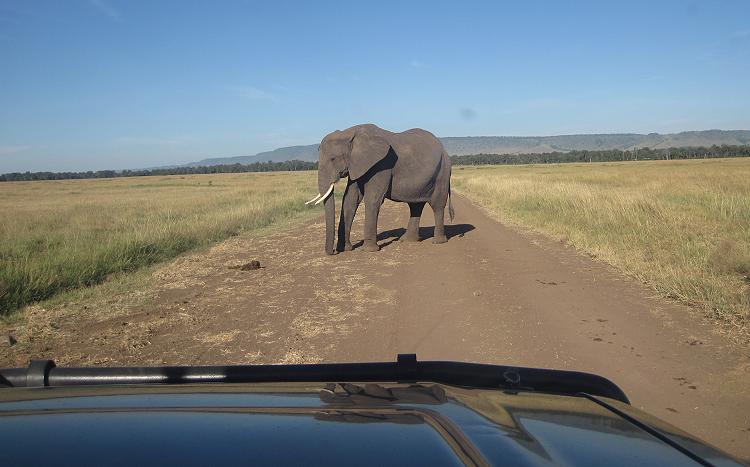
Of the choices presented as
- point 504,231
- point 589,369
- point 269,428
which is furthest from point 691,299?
point 504,231

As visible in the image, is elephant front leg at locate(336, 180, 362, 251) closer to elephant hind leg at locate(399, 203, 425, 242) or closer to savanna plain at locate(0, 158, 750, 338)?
elephant hind leg at locate(399, 203, 425, 242)

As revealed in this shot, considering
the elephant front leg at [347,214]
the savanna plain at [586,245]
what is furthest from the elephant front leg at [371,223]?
the savanna plain at [586,245]

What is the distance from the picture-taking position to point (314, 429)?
1729 millimetres

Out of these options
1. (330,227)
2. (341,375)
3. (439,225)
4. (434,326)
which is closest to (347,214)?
(330,227)

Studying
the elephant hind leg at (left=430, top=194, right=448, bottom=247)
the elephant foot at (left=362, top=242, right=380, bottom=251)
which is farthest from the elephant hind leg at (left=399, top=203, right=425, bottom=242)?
the elephant foot at (left=362, top=242, right=380, bottom=251)

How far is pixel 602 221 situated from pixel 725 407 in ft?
33.9

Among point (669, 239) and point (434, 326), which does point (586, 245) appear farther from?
point (434, 326)

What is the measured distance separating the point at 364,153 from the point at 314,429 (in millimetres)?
10638

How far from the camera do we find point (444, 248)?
12734 millimetres

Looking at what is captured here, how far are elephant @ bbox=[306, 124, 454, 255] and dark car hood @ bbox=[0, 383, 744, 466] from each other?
9675 millimetres

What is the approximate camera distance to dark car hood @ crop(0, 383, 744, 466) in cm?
153

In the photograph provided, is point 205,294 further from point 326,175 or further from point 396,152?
point 396,152

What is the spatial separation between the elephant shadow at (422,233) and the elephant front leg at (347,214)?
0.75 meters

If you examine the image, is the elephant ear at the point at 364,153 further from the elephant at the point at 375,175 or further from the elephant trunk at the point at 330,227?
the elephant trunk at the point at 330,227
